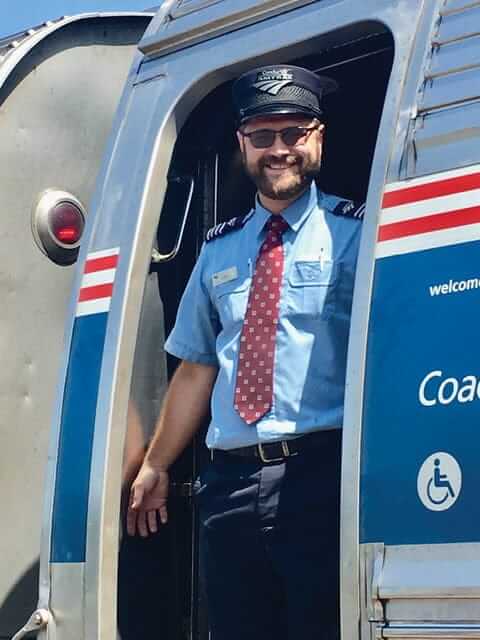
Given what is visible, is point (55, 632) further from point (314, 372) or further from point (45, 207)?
point (45, 207)

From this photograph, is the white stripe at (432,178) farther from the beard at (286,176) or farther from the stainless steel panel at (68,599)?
the stainless steel panel at (68,599)

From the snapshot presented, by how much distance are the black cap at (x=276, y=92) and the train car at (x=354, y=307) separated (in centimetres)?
9

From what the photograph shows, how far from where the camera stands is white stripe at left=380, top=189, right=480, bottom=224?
2.77m

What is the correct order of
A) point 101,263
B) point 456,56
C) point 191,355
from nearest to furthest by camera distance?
point 456,56
point 191,355
point 101,263

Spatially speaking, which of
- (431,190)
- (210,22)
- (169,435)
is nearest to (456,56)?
(431,190)

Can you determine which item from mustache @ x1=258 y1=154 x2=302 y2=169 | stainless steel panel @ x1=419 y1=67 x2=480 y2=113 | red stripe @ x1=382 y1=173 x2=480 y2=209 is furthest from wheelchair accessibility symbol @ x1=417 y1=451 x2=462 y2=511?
mustache @ x1=258 y1=154 x2=302 y2=169

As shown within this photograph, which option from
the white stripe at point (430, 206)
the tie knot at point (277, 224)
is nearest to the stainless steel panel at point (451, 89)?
the white stripe at point (430, 206)

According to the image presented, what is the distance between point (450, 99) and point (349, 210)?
1.70 ft

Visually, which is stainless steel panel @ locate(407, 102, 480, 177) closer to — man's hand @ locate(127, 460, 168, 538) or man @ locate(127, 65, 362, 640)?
man @ locate(127, 65, 362, 640)

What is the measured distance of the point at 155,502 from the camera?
367 cm

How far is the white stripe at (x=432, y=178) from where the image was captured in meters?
2.78

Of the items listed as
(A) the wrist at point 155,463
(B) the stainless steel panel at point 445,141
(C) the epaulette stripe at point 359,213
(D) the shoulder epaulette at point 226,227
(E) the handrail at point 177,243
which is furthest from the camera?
(E) the handrail at point 177,243

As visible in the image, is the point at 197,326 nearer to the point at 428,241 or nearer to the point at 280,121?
the point at 280,121

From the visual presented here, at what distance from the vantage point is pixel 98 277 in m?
3.65
